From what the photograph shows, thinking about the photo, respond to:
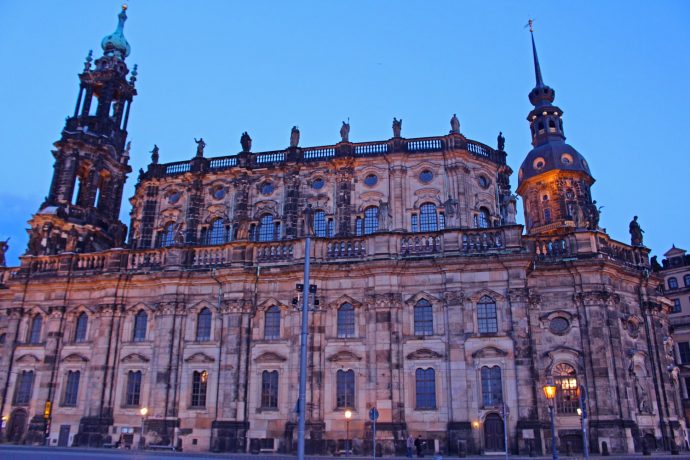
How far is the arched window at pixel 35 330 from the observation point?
3891cm

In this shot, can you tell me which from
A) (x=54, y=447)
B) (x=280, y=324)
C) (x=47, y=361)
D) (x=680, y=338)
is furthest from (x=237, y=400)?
(x=680, y=338)

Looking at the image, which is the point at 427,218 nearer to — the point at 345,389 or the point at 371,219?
the point at 371,219

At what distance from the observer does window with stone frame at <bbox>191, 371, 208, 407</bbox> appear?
3391 cm

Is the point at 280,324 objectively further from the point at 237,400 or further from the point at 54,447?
the point at 54,447

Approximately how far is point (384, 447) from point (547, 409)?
29.5 ft

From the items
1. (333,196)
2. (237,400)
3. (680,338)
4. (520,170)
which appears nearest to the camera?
(237,400)

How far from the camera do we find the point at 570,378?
30875 millimetres

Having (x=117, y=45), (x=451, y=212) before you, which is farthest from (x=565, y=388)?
(x=117, y=45)

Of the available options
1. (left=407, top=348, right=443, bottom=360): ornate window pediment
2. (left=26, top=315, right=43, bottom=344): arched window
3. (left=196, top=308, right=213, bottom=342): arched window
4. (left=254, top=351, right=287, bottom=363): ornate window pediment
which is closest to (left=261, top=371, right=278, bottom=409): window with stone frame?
(left=254, top=351, right=287, bottom=363): ornate window pediment

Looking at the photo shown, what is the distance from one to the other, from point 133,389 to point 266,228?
13.7 meters

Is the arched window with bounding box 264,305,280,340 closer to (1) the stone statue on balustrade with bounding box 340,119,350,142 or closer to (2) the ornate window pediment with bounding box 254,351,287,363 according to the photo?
(2) the ornate window pediment with bounding box 254,351,287,363

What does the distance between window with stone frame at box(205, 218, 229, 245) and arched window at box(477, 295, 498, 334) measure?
18962 mm

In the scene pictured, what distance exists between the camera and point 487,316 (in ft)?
104

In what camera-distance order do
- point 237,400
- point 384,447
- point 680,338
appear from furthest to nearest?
point 680,338 < point 237,400 < point 384,447
